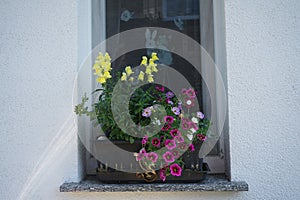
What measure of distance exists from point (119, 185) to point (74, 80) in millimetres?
547

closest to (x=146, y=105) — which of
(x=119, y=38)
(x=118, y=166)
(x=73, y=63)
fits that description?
(x=118, y=166)

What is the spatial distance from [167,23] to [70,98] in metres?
0.73

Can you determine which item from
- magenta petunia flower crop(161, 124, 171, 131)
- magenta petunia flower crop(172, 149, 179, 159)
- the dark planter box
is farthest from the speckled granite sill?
magenta petunia flower crop(161, 124, 171, 131)

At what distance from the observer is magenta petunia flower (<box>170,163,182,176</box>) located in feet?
4.82

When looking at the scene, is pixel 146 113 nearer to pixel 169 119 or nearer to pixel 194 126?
pixel 169 119

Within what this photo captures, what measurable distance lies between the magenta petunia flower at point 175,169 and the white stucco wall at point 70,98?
0.40 ft

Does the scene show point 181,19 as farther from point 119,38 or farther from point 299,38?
point 299,38

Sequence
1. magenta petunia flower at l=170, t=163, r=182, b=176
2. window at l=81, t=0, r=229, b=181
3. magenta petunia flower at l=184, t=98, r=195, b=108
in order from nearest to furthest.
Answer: magenta petunia flower at l=170, t=163, r=182, b=176
magenta petunia flower at l=184, t=98, r=195, b=108
window at l=81, t=0, r=229, b=181

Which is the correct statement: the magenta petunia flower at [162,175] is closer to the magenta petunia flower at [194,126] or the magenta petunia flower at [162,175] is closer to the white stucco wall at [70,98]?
the white stucco wall at [70,98]

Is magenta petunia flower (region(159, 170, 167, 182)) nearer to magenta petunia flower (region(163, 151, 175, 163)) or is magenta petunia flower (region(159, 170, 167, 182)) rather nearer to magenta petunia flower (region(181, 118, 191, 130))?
magenta petunia flower (region(163, 151, 175, 163))

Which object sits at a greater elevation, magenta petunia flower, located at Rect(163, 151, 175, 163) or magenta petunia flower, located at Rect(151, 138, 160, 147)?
magenta petunia flower, located at Rect(151, 138, 160, 147)

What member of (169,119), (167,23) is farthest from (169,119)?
(167,23)

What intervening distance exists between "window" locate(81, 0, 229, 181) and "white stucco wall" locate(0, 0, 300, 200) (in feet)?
0.81

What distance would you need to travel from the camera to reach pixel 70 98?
1.59 meters
